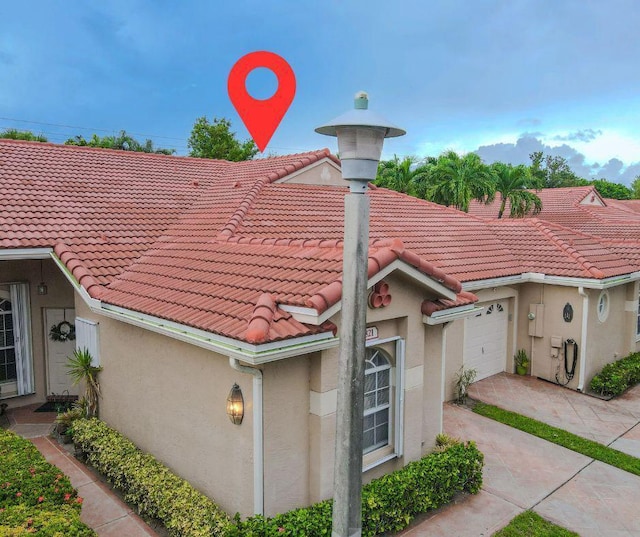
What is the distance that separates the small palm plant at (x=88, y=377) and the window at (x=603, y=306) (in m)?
12.9

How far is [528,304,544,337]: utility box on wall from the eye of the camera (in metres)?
14.4

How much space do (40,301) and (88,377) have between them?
3168 mm

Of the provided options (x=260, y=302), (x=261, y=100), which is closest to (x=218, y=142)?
(x=261, y=100)

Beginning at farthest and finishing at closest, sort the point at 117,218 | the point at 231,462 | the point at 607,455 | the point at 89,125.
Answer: the point at 89,125, the point at 117,218, the point at 607,455, the point at 231,462

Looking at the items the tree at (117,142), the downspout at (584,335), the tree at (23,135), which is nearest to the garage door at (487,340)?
the downspout at (584,335)

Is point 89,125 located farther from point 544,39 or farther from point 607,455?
point 607,455

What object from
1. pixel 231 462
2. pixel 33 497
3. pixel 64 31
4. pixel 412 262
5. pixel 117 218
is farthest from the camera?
pixel 64 31

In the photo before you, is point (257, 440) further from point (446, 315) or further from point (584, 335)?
point (584, 335)

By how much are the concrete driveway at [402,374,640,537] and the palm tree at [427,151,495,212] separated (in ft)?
35.5

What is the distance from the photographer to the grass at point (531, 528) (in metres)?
7.45

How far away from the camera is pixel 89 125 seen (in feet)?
136

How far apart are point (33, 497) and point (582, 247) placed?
14915 millimetres

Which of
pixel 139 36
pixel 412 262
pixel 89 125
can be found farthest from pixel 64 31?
pixel 89 125

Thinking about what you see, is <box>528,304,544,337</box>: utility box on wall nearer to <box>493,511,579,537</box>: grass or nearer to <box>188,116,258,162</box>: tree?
<box>493,511,579,537</box>: grass
